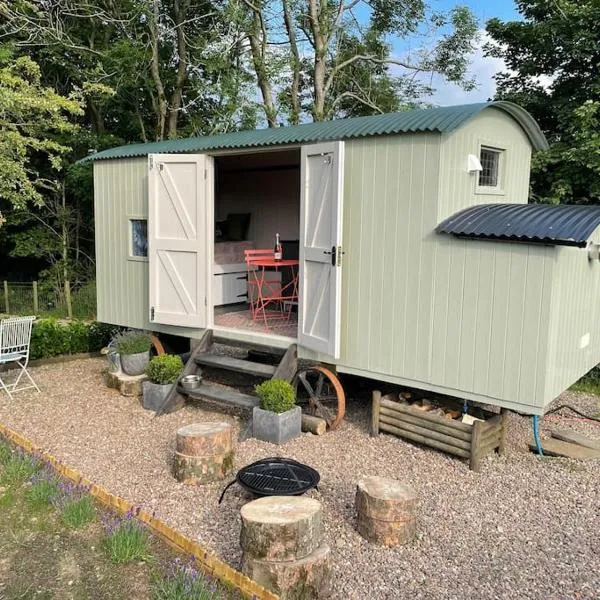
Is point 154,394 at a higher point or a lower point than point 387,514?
lower

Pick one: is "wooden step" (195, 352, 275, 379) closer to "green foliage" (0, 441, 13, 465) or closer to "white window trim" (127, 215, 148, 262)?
"white window trim" (127, 215, 148, 262)

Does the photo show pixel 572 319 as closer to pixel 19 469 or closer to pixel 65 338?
pixel 19 469

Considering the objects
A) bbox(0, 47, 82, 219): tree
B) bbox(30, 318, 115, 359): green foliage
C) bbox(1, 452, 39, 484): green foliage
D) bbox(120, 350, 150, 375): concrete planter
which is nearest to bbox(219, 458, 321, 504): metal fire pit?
bbox(1, 452, 39, 484): green foliage

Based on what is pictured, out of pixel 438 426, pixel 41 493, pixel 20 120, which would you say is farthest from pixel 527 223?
pixel 20 120

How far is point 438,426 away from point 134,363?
3.88 meters

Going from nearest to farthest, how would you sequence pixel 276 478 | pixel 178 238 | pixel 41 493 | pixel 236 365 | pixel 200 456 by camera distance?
1. pixel 276 478
2. pixel 41 493
3. pixel 200 456
4. pixel 236 365
5. pixel 178 238

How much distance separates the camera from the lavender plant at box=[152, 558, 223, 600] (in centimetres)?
312

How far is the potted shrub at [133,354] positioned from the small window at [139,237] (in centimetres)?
115

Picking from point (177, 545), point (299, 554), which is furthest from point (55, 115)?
point (299, 554)

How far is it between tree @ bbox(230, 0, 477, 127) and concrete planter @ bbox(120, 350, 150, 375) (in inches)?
396

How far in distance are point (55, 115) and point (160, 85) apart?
5072 millimetres

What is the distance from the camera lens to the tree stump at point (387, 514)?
378 cm

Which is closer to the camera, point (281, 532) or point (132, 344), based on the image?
point (281, 532)

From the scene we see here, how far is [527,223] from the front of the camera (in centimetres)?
473
